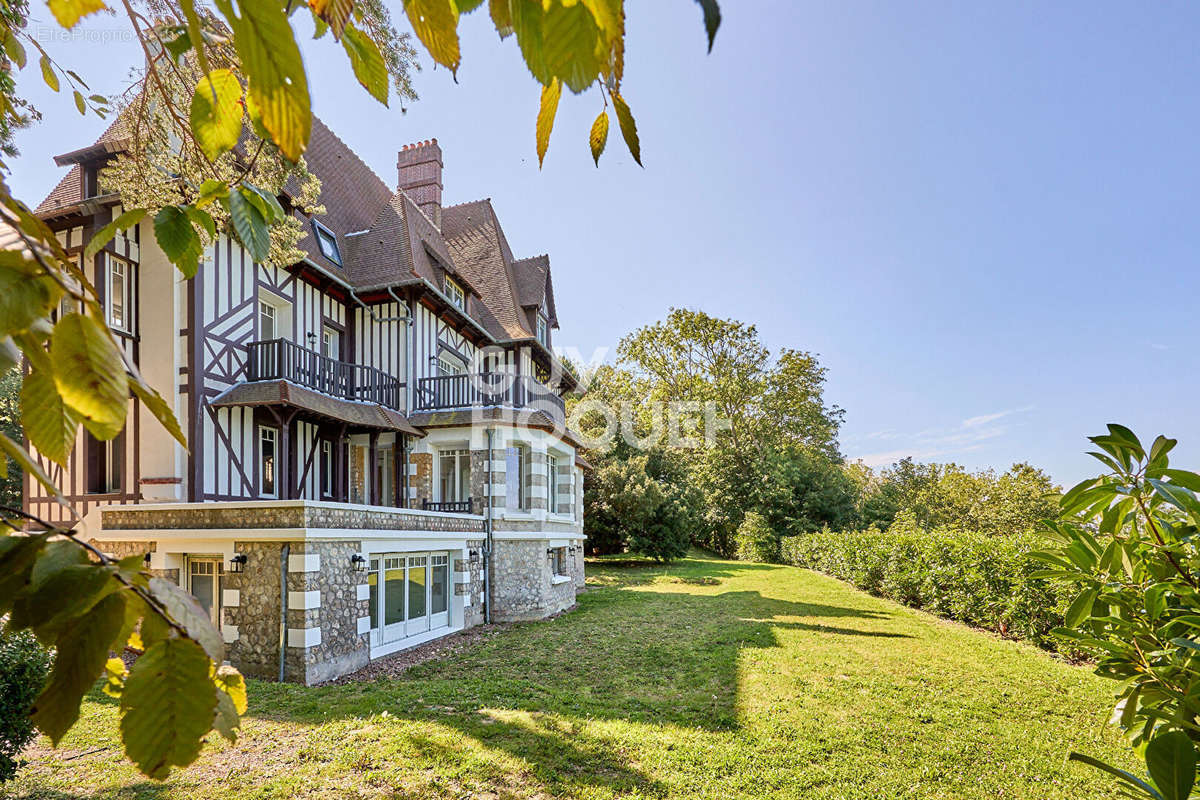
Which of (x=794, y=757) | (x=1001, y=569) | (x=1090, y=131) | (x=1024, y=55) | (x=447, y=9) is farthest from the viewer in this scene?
(x=1001, y=569)

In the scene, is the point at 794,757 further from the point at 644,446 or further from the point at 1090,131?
the point at 644,446

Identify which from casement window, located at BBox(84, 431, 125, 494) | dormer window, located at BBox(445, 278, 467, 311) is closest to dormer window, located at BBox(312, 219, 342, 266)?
dormer window, located at BBox(445, 278, 467, 311)

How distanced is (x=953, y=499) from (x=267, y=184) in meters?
34.7

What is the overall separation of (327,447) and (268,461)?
1451 millimetres

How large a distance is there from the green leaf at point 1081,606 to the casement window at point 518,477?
38.2 ft

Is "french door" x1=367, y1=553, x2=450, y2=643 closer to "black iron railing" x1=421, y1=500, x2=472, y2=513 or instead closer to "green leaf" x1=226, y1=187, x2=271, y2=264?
"black iron railing" x1=421, y1=500, x2=472, y2=513

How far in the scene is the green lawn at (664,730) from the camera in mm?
4555

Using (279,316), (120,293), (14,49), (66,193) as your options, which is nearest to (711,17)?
(14,49)

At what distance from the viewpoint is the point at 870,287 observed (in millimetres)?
19047

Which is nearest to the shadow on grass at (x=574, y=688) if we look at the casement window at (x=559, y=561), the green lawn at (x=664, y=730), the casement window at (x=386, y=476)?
the green lawn at (x=664, y=730)

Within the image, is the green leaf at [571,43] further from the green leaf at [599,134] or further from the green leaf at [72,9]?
the green leaf at [72,9]

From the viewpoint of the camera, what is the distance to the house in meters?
7.44

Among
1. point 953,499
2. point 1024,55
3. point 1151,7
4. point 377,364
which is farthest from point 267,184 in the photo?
point 953,499

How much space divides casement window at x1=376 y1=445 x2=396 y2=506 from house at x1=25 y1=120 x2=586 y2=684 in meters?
0.03
